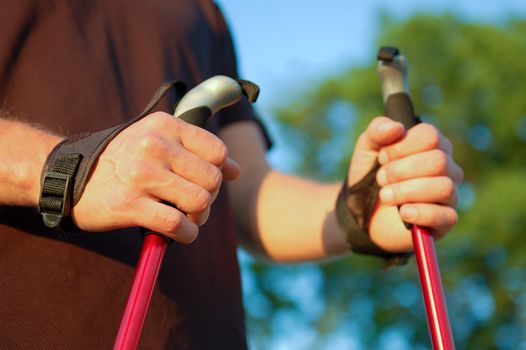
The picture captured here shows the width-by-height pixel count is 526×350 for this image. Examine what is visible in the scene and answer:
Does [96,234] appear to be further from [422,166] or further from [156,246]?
[422,166]

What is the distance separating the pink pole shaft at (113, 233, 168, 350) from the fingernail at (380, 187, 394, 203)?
2.22ft

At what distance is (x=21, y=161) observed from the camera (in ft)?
4.83

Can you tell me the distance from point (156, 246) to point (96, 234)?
0.29 metres

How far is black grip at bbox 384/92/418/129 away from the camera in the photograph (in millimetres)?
1927

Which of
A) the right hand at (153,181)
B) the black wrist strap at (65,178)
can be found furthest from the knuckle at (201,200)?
the black wrist strap at (65,178)

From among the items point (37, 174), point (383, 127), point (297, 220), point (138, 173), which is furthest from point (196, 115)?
point (297, 220)

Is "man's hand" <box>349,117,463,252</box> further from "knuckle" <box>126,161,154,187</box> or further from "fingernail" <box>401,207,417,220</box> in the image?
"knuckle" <box>126,161,154,187</box>

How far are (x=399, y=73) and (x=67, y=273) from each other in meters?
1.00

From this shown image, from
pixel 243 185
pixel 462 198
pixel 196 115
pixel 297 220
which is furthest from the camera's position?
pixel 462 198

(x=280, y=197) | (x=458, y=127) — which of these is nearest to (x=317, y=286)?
(x=458, y=127)

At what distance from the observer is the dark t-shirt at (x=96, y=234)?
1.57 meters

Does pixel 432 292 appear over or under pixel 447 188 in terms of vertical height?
under

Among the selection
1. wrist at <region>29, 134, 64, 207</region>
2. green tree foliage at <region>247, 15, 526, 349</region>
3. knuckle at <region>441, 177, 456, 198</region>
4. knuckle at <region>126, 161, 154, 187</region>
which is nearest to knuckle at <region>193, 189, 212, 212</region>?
knuckle at <region>126, 161, 154, 187</region>

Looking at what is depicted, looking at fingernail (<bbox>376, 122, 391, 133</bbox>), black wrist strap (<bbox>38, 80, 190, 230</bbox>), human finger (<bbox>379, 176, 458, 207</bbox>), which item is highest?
fingernail (<bbox>376, 122, 391, 133</bbox>)
